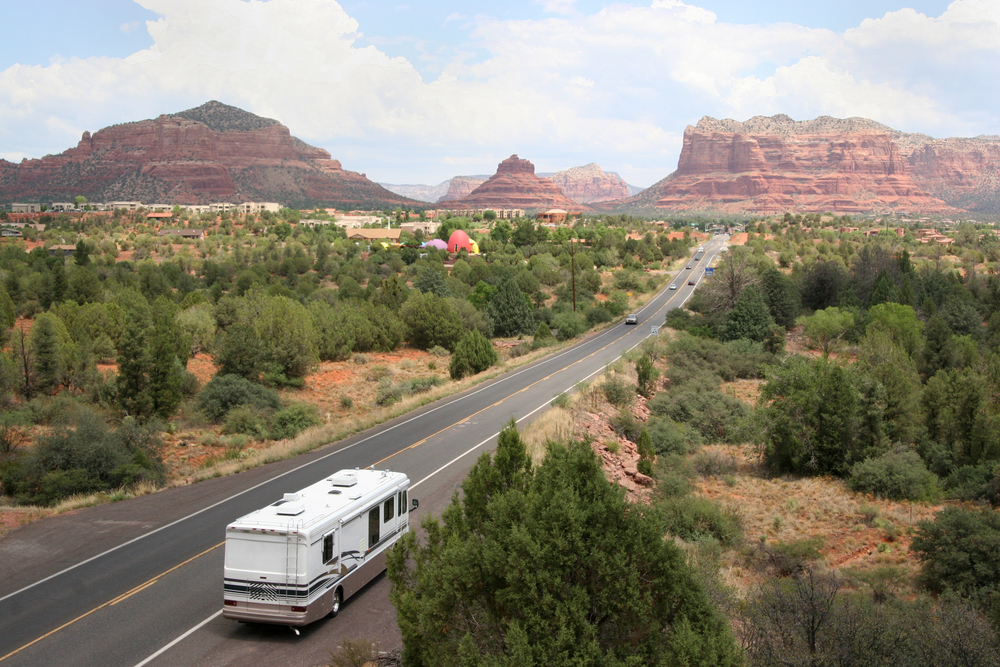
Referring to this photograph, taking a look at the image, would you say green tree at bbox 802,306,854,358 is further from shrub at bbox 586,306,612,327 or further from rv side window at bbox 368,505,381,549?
rv side window at bbox 368,505,381,549

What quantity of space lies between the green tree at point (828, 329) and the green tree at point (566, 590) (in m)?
40.9

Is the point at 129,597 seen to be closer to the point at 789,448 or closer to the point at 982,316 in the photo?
the point at 789,448

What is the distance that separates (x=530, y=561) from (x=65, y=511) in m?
13.3

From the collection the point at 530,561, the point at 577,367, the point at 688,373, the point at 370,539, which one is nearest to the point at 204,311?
the point at 577,367

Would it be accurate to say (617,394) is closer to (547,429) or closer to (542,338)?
(547,429)

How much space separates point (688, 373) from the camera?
34.6m

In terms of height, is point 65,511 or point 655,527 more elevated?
point 655,527

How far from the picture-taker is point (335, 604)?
10.1m

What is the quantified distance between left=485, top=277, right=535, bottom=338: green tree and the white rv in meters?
40.9

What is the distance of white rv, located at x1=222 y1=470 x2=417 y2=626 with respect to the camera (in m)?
9.33

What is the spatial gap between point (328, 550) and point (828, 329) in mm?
40977

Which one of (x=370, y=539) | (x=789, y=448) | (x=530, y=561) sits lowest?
(x=789, y=448)

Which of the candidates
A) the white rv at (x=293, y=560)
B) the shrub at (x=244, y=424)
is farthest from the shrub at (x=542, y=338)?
the white rv at (x=293, y=560)

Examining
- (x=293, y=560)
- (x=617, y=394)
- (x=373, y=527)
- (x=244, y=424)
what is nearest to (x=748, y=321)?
(x=617, y=394)
